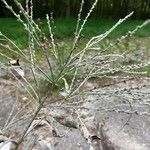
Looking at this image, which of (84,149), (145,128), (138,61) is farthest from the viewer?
(138,61)

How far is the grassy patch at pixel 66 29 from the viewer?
9.81 meters

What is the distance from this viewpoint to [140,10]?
1309 cm

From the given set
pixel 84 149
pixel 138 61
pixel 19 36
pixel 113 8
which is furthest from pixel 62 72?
pixel 113 8

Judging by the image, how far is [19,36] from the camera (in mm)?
9773

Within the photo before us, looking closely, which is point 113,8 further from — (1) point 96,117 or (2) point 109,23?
(1) point 96,117

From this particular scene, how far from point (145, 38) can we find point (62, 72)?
821 centimetres

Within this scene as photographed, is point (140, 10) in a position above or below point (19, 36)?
below

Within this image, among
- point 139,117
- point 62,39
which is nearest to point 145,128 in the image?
point 139,117

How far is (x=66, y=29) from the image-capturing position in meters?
10.4

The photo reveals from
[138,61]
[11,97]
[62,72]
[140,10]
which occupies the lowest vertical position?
[140,10]

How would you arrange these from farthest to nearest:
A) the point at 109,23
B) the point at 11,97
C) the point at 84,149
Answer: the point at 109,23 → the point at 11,97 → the point at 84,149

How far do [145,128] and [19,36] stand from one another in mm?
3618

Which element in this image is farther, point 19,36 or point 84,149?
point 19,36

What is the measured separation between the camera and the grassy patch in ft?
32.2
